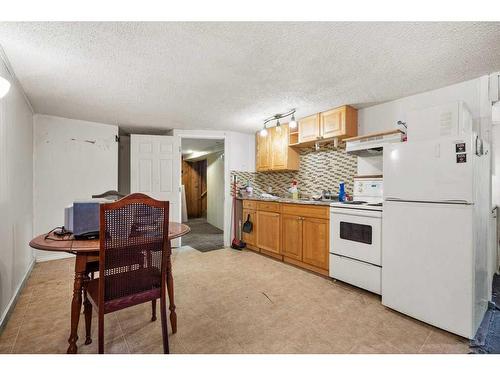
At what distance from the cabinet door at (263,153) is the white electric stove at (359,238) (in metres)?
1.68

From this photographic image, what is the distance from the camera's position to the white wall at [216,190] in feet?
20.7

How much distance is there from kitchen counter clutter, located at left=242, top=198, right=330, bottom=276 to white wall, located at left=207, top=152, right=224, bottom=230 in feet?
7.11

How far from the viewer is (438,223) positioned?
187 cm

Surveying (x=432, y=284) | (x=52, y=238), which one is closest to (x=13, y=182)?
(x=52, y=238)

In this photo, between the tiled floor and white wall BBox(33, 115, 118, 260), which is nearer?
the tiled floor

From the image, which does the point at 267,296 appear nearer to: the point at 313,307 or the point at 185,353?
the point at 313,307

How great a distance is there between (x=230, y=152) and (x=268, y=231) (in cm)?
176

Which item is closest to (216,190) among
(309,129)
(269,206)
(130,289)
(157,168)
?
(157,168)

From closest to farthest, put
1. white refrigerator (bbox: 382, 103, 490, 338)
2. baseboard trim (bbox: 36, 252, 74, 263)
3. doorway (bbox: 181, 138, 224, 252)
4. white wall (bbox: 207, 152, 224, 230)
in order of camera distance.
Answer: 1. white refrigerator (bbox: 382, 103, 490, 338)
2. baseboard trim (bbox: 36, 252, 74, 263)
3. doorway (bbox: 181, 138, 224, 252)
4. white wall (bbox: 207, 152, 224, 230)

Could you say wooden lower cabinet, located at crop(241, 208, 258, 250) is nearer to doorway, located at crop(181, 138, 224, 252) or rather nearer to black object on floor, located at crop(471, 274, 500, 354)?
doorway, located at crop(181, 138, 224, 252)

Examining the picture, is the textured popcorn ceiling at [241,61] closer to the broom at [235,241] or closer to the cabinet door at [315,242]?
the cabinet door at [315,242]

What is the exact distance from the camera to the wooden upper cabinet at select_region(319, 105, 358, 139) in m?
3.07

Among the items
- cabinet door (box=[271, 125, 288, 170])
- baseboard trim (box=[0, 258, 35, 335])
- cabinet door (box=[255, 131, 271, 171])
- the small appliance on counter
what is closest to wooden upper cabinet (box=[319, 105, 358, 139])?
cabinet door (box=[271, 125, 288, 170])

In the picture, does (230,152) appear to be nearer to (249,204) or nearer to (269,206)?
(249,204)
